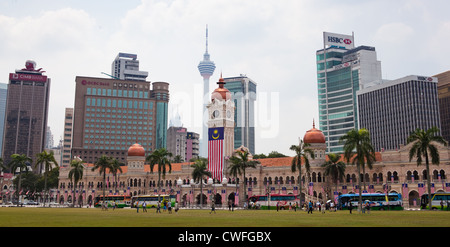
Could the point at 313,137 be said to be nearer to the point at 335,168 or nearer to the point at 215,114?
the point at 335,168

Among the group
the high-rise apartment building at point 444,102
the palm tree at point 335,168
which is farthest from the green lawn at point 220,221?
the high-rise apartment building at point 444,102

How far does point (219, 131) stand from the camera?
10075 cm

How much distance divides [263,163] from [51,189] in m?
74.4

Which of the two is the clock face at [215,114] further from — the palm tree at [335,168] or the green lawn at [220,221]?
the green lawn at [220,221]

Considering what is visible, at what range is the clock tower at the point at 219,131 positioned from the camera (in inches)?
3944

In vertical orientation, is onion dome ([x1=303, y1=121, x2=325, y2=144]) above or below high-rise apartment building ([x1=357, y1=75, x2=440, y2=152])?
below

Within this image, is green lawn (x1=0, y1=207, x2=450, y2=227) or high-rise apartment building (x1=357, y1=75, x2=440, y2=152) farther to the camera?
high-rise apartment building (x1=357, y1=75, x2=440, y2=152)

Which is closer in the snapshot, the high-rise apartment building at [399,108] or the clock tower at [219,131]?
the clock tower at [219,131]

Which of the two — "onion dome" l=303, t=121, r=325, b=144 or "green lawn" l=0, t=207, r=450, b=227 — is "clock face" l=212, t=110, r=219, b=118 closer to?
"onion dome" l=303, t=121, r=325, b=144

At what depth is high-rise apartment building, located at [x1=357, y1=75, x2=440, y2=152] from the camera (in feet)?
534

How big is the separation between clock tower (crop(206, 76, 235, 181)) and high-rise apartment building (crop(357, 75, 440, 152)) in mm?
82790

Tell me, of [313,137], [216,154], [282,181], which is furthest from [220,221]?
[216,154]

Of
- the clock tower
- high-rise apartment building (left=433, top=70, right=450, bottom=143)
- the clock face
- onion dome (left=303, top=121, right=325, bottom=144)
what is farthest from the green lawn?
high-rise apartment building (left=433, top=70, right=450, bottom=143)

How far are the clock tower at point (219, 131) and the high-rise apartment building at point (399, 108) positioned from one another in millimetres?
82790
